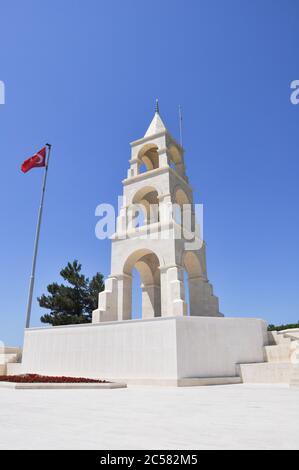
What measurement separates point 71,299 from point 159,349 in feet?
82.8

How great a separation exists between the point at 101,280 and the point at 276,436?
37.6m

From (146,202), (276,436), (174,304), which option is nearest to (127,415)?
(276,436)

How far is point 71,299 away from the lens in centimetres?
3869

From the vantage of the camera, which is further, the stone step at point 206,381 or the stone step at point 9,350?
the stone step at point 9,350

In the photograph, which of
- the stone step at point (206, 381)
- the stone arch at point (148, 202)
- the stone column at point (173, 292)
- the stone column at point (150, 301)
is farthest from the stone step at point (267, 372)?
the stone arch at point (148, 202)

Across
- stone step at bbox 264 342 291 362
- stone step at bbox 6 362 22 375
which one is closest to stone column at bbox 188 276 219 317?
stone step at bbox 264 342 291 362

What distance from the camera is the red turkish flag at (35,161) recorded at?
26.2 meters

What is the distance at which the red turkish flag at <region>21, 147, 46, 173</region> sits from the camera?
26177 millimetres

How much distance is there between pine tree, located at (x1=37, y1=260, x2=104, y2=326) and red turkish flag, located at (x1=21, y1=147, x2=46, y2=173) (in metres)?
17.4

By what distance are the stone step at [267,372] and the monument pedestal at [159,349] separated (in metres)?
0.60

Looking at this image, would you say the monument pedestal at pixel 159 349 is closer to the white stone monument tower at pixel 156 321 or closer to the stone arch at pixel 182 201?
the white stone monument tower at pixel 156 321

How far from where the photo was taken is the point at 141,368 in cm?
1581

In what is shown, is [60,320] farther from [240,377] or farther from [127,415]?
[127,415]

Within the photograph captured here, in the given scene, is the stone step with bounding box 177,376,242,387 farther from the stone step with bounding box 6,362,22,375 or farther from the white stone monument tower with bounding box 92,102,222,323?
the stone step with bounding box 6,362,22,375
